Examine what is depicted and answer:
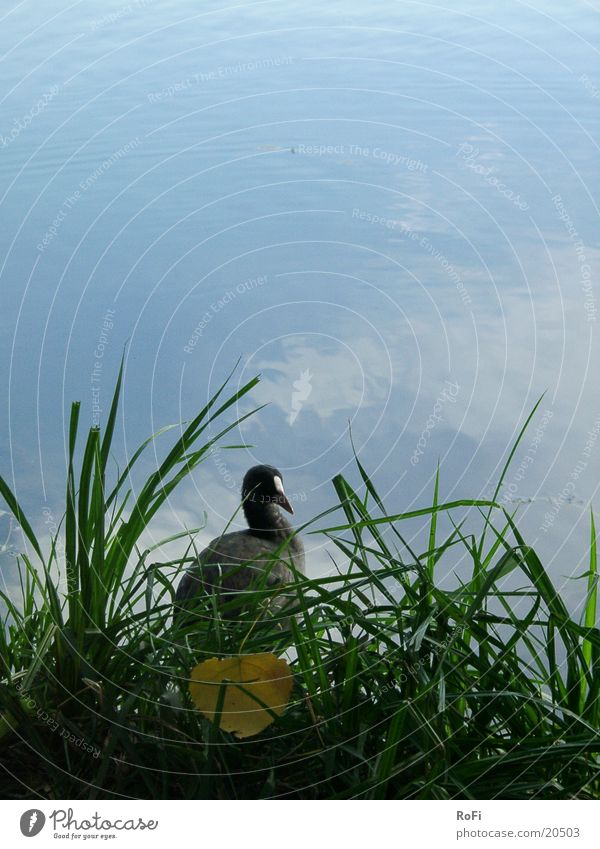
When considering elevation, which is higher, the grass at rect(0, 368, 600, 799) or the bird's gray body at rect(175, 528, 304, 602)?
the bird's gray body at rect(175, 528, 304, 602)

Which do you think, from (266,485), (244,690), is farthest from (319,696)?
(266,485)

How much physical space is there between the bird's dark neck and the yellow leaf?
1463 millimetres

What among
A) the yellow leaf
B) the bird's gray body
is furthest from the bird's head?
the yellow leaf

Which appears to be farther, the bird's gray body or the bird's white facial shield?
the bird's white facial shield

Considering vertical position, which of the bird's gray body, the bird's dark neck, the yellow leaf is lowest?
the yellow leaf

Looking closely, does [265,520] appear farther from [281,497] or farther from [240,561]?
[240,561]

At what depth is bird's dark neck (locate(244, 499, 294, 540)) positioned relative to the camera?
11.5 ft

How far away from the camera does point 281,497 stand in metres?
3.46

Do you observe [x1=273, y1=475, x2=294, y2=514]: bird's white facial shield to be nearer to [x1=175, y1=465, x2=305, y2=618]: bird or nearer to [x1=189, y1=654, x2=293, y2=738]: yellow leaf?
[x1=175, y1=465, x2=305, y2=618]: bird

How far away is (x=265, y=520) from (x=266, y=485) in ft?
0.54

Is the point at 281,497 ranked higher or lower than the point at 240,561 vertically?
higher

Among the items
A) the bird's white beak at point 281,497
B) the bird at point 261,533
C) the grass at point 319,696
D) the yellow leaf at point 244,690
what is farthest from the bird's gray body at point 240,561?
the yellow leaf at point 244,690
